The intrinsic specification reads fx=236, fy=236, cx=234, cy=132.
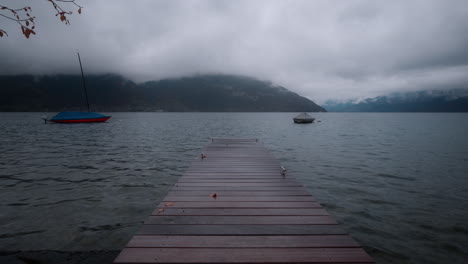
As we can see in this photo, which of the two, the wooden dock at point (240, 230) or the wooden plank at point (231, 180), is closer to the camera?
the wooden dock at point (240, 230)

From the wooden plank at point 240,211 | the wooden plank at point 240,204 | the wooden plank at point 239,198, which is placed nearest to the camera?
the wooden plank at point 240,211

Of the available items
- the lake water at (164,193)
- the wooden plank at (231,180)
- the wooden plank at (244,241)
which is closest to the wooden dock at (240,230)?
the wooden plank at (244,241)

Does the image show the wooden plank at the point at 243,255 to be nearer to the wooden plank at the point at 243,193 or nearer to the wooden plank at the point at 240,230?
the wooden plank at the point at 240,230

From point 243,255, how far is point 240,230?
81 centimetres

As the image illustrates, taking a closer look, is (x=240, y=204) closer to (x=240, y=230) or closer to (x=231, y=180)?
(x=240, y=230)

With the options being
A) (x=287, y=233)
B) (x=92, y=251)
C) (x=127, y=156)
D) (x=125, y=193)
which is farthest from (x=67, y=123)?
(x=287, y=233)

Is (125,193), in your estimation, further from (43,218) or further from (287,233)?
(287,233)

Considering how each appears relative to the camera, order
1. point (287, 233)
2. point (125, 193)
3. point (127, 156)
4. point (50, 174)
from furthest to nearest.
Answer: point (127, 156) → point (50, 174) → point (125, 193) → point (287, 233)

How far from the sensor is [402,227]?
7699 millimetres

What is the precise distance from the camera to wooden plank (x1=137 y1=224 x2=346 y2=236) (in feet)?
14.9

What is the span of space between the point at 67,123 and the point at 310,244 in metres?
73.7

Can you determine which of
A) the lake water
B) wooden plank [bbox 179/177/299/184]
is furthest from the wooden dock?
the lake water

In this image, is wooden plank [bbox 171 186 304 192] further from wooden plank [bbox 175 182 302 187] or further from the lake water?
the lake water

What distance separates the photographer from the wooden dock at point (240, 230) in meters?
3.81
